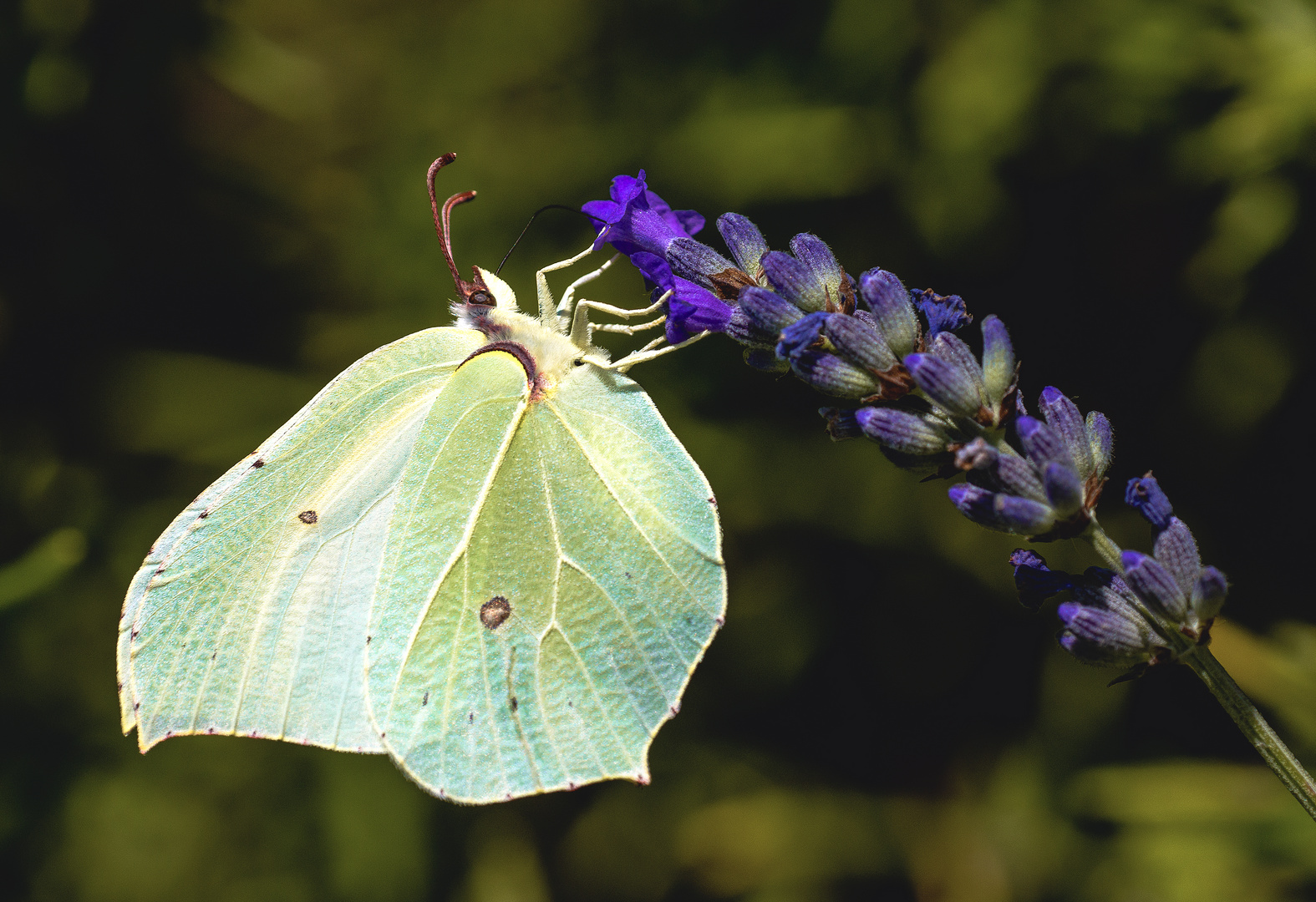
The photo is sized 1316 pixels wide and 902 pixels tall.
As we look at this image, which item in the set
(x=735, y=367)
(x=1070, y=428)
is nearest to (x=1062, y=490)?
(x=1070, y=428)

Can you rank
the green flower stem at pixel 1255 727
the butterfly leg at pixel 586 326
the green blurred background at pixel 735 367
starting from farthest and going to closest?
the green blurred background at pixel 735 367 → the butterfly leg at pixel 586 326 → the green flower stem at pixel 1255 727

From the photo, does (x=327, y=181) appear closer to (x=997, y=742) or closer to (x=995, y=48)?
(x=995, y=48)

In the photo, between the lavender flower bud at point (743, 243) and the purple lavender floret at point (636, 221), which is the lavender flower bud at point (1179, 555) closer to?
the lavender flower bud at point (743, 243)

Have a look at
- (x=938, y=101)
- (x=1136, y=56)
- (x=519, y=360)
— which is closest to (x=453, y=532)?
(x=519, y=360)

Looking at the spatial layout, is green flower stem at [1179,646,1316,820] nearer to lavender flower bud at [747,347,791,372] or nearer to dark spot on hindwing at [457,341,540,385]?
lavender flower bud at [747,347,791,372]

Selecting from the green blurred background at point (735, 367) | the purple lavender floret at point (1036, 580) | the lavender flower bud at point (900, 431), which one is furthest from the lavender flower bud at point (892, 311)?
the green blurred background at point (735, 367)

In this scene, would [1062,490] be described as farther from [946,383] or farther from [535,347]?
[535,347]

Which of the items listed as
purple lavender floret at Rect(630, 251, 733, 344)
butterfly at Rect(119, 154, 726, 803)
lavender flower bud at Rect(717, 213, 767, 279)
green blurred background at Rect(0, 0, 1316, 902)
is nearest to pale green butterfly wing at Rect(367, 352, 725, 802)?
butterfly at Rect(119, 154, 726, 803)
